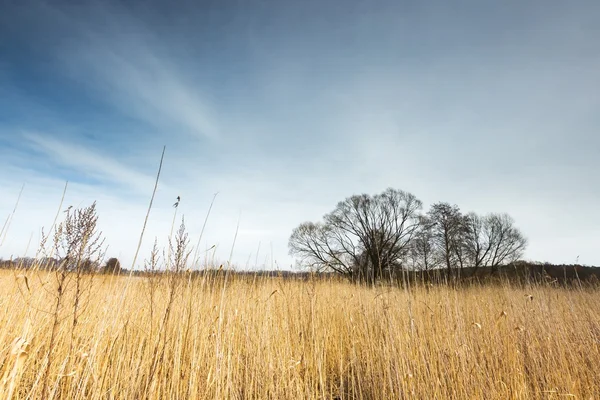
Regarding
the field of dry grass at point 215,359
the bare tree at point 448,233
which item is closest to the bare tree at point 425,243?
the bare tree at point 448,233

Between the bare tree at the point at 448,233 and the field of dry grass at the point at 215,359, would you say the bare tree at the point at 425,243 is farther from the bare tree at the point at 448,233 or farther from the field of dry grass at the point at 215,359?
the field of dry grass at the point at 215,359

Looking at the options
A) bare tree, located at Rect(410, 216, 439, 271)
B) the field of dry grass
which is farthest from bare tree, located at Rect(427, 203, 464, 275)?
the field of dry grass

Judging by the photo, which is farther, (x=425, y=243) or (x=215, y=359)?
(x=425, y=243)

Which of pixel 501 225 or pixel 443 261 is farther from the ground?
pixel 501 225

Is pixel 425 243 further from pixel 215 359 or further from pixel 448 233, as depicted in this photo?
pixel 215 359

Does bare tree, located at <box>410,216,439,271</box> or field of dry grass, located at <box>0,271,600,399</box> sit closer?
field of dry grass, located at <box>0,271,600,399</box>

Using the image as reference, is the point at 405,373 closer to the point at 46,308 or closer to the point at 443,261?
the point at 46,308

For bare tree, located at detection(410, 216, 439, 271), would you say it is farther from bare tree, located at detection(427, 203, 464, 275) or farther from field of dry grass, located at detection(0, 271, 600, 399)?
field of dry grass, located at detection(0, 271, 600, 399)

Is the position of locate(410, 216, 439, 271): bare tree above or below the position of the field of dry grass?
above

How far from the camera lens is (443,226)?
75.6 feet

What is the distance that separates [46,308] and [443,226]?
2491cm

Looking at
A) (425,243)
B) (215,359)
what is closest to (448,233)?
(425,243)

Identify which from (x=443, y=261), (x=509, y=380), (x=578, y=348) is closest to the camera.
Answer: (x=509, y=380)

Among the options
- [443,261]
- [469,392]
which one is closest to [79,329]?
[469,392]
